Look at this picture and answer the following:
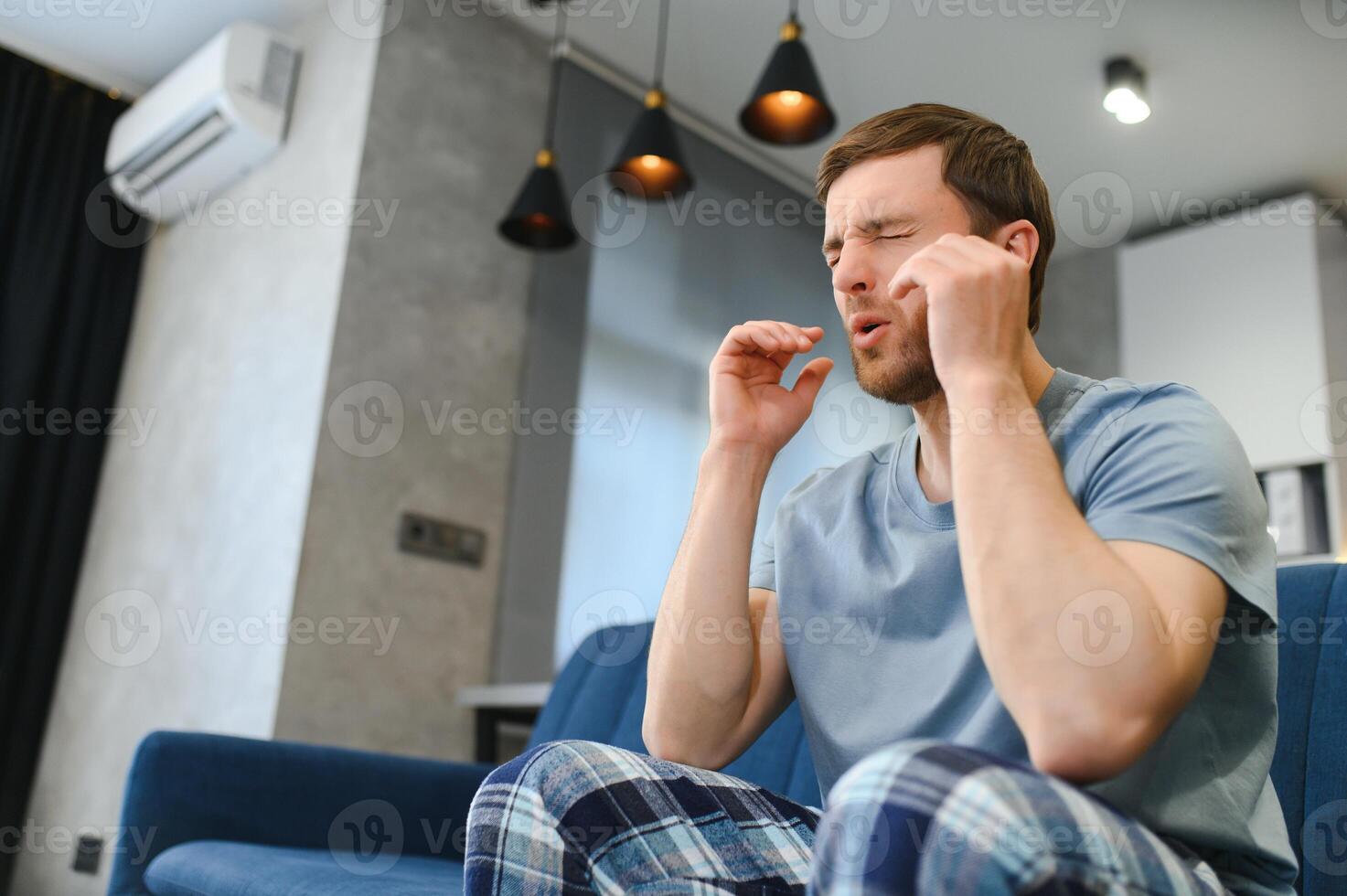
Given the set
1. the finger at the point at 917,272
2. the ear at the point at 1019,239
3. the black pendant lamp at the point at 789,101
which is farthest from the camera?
the black pendant lamp at the point at 789,101

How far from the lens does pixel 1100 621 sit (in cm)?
75

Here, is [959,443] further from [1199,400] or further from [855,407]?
[855,407]

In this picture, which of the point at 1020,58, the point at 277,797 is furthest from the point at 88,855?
the point at 1020,58

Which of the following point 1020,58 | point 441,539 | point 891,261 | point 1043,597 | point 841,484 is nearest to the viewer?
point 1043,597

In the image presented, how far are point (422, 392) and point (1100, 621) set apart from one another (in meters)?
2.48

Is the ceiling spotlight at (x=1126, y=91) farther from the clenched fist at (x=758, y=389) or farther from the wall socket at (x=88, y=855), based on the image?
the wall socket at (x=88, y=855)

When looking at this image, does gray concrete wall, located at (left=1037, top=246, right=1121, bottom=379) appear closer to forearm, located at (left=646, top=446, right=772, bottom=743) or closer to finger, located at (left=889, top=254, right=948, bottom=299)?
forearm, located at (left=646, top=446, right=772, bottom=743)

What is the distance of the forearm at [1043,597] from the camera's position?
735mm

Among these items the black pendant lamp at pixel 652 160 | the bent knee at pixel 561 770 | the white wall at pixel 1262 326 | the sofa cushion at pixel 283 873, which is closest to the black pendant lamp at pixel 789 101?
the black pendant lamp at pixel 652 160

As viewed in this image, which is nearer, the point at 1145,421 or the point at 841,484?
the point at 1145,421

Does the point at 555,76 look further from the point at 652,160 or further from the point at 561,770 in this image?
the point at 561,770

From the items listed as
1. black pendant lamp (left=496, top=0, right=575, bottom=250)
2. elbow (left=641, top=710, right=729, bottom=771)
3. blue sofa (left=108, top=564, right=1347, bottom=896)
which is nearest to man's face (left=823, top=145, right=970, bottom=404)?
elbow (left=641, top=710, right=729, bottom=771)

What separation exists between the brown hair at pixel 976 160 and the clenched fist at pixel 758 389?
0.58ft

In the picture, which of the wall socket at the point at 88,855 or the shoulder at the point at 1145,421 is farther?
the wall socket at the point at 88,855
